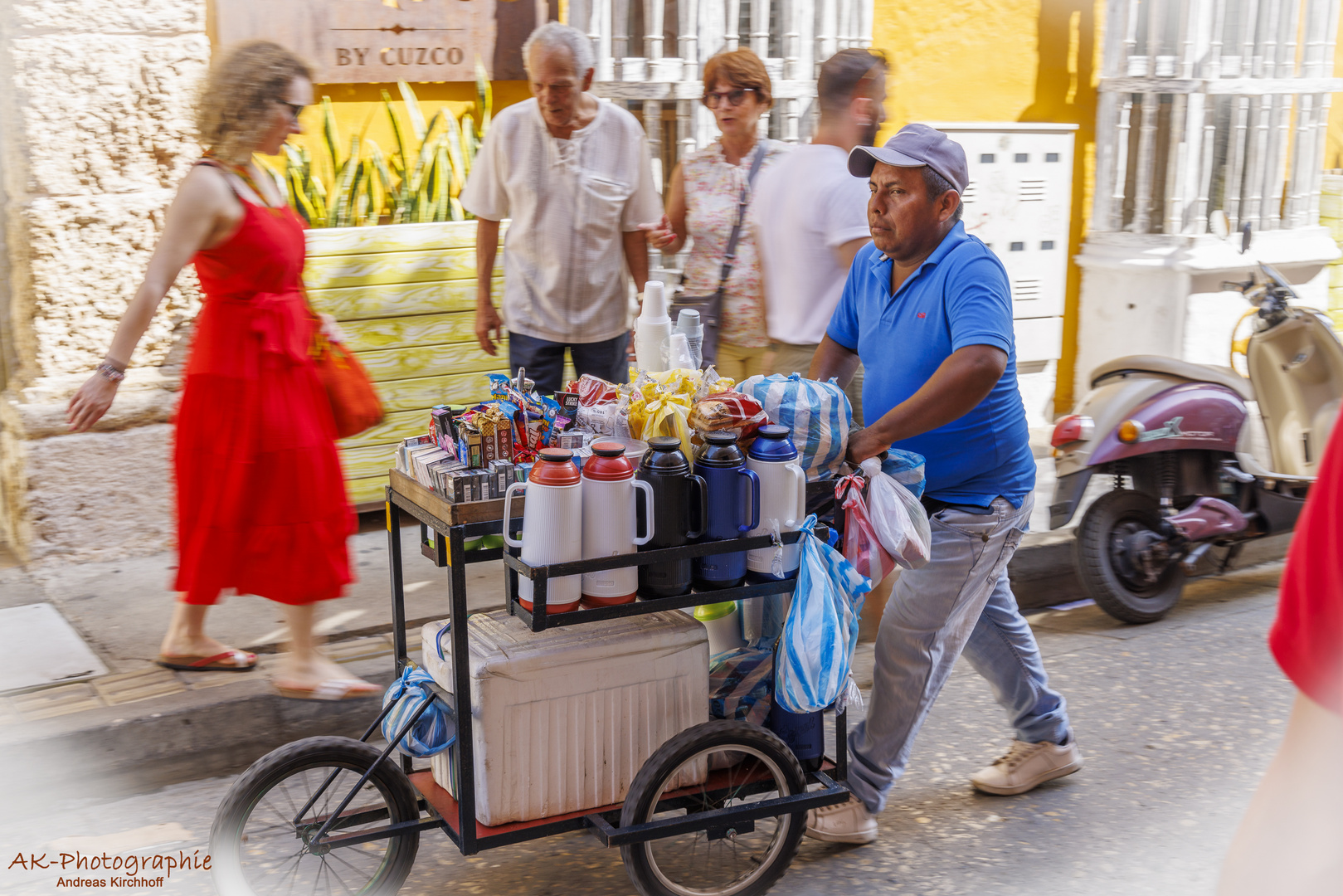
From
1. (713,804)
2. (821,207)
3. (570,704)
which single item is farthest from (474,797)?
(821,207)

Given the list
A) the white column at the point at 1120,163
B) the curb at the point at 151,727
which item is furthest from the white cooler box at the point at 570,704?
the white column at the point at 1120,163

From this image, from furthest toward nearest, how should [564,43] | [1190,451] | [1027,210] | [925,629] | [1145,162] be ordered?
[1145,162] < [1027,210] < [1190,451] < [564,43] < [925,629]

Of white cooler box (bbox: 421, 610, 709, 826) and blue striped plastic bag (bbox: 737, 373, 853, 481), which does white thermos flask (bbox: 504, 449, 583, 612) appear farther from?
blue striped plastic bag (bbox: 737, 373, 853, 481)

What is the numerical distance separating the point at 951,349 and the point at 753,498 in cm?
67

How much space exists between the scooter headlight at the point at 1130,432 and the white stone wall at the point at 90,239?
11.9ft

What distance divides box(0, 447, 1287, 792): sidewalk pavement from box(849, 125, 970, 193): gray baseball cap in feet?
7.40

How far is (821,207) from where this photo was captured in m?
4.13

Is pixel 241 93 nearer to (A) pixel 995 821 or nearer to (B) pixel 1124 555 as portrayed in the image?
(A) pixel 995 821

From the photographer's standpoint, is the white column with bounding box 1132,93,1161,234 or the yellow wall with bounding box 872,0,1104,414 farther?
the white column with bounding box 1132,93,1161,234

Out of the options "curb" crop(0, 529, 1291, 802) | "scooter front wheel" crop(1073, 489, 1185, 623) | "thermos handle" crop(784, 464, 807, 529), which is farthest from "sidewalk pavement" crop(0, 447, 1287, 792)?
"thermos handle" crop(784, 464, 807, 529)

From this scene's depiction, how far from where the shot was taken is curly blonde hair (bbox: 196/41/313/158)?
11.4 ft

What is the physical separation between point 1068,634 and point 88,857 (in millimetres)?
3479

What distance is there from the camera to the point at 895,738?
3299mm

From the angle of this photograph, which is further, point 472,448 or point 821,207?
point 821,207
